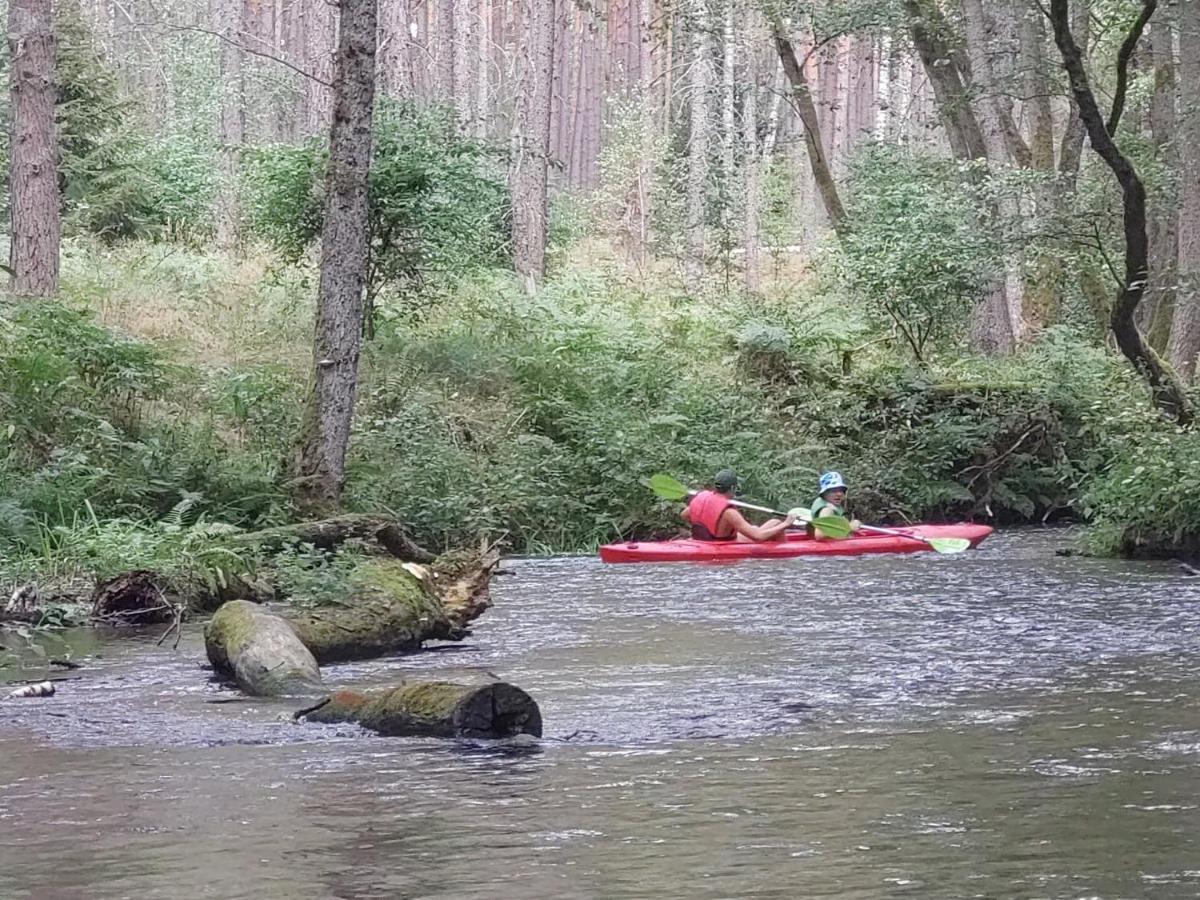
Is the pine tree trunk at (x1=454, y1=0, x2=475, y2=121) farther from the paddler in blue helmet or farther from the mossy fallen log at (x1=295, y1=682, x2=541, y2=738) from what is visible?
the mossy fallen log at (x1=295, y1=682, x2=541, y2=738)

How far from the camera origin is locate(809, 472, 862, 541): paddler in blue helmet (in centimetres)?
1492

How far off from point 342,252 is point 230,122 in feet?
68.9

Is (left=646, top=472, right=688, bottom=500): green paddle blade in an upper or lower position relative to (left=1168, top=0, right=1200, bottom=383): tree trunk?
lower

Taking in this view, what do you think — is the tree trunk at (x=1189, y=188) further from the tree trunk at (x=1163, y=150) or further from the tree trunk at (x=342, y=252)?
the tree trunk at (x=342, y=252)

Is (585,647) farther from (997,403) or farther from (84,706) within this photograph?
(997,403)

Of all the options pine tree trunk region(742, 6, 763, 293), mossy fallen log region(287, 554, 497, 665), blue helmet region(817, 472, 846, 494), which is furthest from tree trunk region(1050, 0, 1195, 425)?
pine tree trunk region(742, 6, 763, 293)

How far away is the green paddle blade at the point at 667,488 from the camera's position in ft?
49.7

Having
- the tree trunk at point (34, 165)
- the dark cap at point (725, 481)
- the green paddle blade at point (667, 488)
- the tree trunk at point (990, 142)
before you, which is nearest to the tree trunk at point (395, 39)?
the tree trunk at point (990, 142)

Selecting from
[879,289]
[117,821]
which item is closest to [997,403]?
[879,289]

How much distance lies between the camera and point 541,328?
20047 millimetres

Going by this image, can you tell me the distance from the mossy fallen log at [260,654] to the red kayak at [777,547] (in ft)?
18.6

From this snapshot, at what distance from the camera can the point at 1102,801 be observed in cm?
554

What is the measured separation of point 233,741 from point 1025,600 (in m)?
6.56

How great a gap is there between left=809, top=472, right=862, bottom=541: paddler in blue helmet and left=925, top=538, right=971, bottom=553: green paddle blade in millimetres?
695
